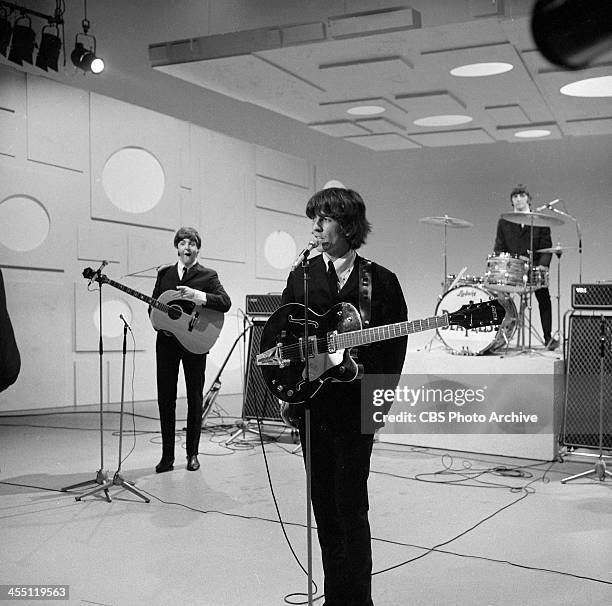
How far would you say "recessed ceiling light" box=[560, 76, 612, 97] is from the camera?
8.33 m

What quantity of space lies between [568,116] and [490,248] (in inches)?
125

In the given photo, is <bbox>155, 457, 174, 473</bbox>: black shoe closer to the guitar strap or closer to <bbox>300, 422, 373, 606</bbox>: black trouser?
<bbox>300, 422, 373, 606</bbox>: black trouser

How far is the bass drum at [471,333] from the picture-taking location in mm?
6965

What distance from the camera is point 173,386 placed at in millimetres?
5562

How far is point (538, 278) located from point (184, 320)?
4134 millimetres

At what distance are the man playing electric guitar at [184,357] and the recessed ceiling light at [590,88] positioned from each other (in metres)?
5.11

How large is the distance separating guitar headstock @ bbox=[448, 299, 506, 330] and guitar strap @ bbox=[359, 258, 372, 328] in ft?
1.32

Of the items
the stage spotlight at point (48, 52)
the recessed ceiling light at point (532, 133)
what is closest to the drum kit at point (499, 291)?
the recessed ceiling light at point (532, 133)

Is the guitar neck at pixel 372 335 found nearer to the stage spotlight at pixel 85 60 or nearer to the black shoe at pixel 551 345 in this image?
the black shoe at pixel 551 345

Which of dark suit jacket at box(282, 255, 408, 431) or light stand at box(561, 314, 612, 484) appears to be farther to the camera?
light stand at box(561, 314, 612, 484)

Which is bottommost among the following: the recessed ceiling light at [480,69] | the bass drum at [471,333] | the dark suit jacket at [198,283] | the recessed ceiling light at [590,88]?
the bass drum at [471,333]

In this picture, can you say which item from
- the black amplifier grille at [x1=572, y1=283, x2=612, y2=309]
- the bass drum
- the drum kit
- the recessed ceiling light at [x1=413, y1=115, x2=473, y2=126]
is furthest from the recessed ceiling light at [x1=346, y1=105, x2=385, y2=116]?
the black amplifier grille at [x1=572, y1=283, x2=612, y2=309]

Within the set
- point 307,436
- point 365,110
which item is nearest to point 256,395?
point 365,110

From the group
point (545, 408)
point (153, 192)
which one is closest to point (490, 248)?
point (153, 192)
